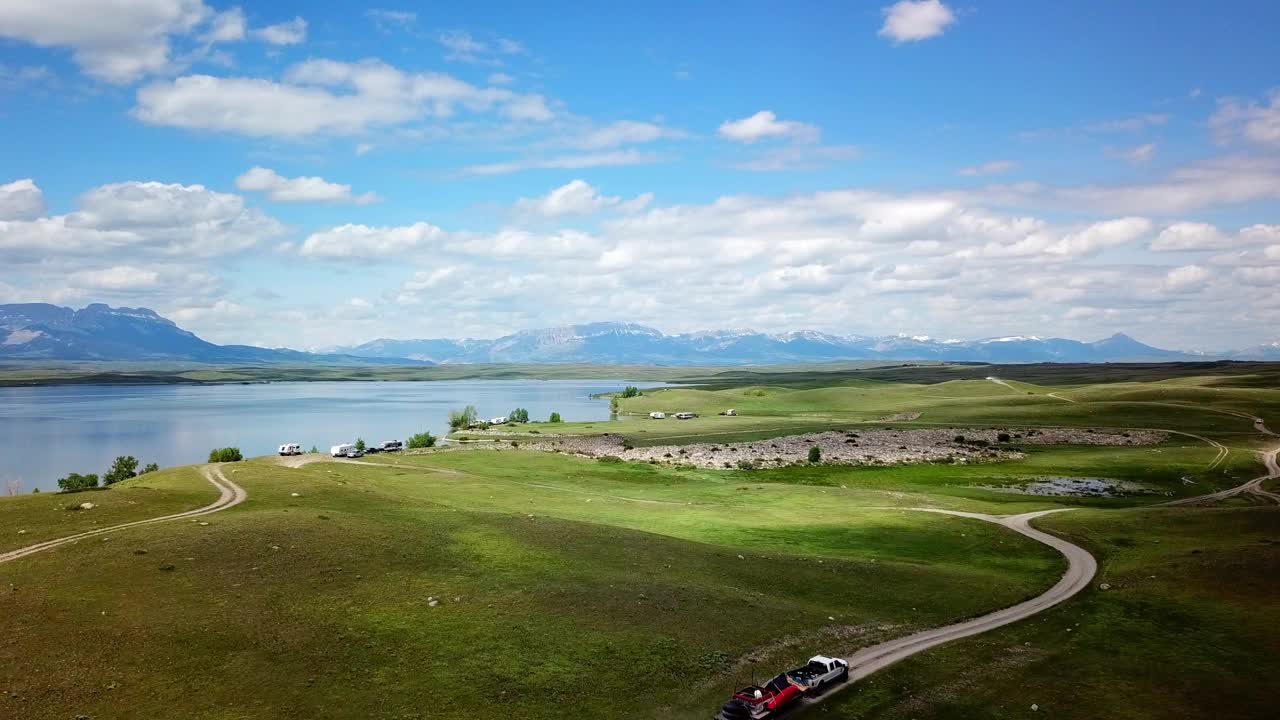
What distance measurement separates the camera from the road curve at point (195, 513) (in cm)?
3756

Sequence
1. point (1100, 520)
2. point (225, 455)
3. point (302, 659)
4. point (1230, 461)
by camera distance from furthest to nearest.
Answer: point (1230, 461) < point (225, 455) < point (1100, 520) < point (302, 659)

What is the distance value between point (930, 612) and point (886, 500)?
3782 cm

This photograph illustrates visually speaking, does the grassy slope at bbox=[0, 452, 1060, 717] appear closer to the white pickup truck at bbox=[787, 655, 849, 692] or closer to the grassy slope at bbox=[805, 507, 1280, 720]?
the white pickup truck at bbox=[787, 655, 849, 692]

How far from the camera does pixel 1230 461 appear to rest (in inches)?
3979

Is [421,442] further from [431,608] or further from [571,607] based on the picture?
[571,607]

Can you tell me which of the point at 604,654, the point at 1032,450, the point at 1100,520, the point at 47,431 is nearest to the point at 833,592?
the point at 604,654

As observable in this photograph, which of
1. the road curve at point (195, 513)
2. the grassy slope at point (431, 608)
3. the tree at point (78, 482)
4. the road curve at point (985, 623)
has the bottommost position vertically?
the road curve at point (985, 623)

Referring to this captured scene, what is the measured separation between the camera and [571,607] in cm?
3784

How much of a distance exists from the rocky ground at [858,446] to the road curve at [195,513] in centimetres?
6164

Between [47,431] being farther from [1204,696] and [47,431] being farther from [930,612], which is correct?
[1204,696]

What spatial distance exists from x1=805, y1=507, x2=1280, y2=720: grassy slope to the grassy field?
157 millimetres

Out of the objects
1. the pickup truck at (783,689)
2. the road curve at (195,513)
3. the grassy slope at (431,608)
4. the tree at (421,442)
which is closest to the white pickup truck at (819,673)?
the pickup truck at (783,689)

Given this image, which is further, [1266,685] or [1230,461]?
[1230,461]

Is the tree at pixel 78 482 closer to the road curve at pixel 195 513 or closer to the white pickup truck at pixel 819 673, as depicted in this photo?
the road curve at pixel 195 513
